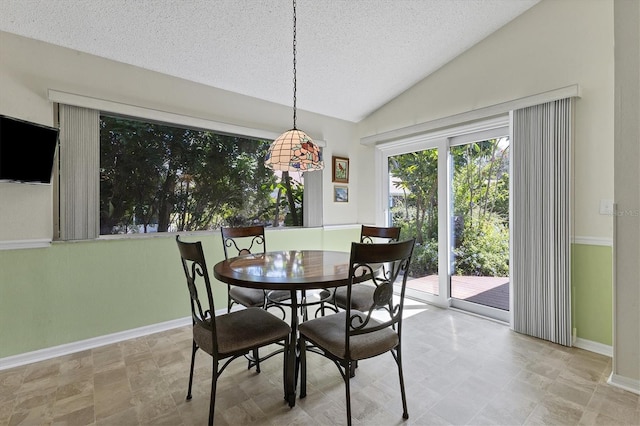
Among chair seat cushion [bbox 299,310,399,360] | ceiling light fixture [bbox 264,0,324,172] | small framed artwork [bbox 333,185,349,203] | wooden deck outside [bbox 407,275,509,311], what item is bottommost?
wooden deck outside [bbox 407,275,509,311]

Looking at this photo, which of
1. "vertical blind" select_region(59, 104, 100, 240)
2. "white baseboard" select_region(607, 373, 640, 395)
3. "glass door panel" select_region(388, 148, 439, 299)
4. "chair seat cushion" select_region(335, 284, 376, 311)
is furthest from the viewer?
"glass door panel" select_region(388, 148, 439, 299)

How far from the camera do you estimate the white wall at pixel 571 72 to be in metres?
2.37

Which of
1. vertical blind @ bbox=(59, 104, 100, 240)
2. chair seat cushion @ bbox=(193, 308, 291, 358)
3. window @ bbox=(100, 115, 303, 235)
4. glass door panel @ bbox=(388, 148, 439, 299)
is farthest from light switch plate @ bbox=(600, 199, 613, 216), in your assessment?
vertical blind @ bbox=(59, 104, 100, 240)

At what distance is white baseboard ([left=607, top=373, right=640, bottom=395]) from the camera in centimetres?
191

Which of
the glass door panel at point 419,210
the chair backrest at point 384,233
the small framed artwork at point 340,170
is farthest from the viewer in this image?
the small framed artwork at point 340,170

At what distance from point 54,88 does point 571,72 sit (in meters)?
4.18

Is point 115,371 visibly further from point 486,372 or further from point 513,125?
point 513,125

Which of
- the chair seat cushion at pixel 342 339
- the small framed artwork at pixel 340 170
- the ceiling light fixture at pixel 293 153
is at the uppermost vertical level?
the small framed artwork at pixel 340 170

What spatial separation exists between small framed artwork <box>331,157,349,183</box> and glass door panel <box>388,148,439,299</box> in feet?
2.15

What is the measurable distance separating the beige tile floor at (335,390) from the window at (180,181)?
3.95 ft

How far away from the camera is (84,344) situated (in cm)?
252

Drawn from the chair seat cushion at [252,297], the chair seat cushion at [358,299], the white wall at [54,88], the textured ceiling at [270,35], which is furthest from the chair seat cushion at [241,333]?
the textured ceiling at [270,35]

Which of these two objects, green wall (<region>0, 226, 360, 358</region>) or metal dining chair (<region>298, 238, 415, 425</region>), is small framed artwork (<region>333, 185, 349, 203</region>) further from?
metal dining chair (<region>298, 238, 415, 425</region>)

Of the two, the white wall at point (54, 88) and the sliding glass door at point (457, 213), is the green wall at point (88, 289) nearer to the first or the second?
the white wall at point (54, 88)
